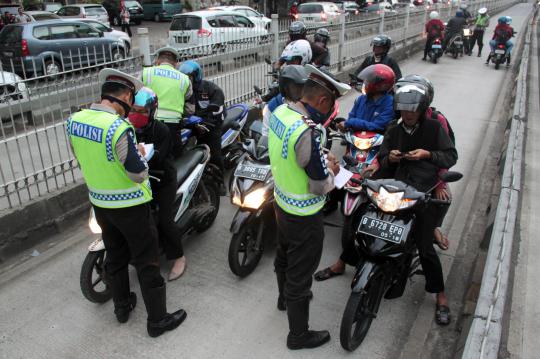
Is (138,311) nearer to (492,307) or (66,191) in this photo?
(66,191)

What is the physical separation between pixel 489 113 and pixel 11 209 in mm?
8935

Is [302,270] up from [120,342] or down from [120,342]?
up

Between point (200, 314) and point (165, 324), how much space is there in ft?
1.12

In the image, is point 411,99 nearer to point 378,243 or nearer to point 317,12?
point 378,243

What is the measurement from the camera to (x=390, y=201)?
3.18 m

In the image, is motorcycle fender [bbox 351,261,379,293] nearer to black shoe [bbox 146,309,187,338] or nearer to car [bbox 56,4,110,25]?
black shoe [bbox 146,309,187,338]

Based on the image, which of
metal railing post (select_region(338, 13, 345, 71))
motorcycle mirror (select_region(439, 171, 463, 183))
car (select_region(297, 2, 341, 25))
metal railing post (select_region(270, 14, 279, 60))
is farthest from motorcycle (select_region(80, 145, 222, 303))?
car (select_region(297, 2, 341, 25))

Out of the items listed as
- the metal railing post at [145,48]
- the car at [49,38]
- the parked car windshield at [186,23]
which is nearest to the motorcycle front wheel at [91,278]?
the metal railing post at [145,48]

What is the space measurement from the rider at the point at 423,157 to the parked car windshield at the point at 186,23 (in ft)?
37.0

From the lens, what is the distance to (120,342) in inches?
132

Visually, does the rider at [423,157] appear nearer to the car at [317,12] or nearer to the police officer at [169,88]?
the police officer at [169,88]

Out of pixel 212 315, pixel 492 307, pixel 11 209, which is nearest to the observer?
pixel 492 307

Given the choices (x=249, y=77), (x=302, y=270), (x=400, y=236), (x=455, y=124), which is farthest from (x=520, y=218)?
(x=249, y=77)

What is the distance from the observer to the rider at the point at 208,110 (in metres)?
5.27
